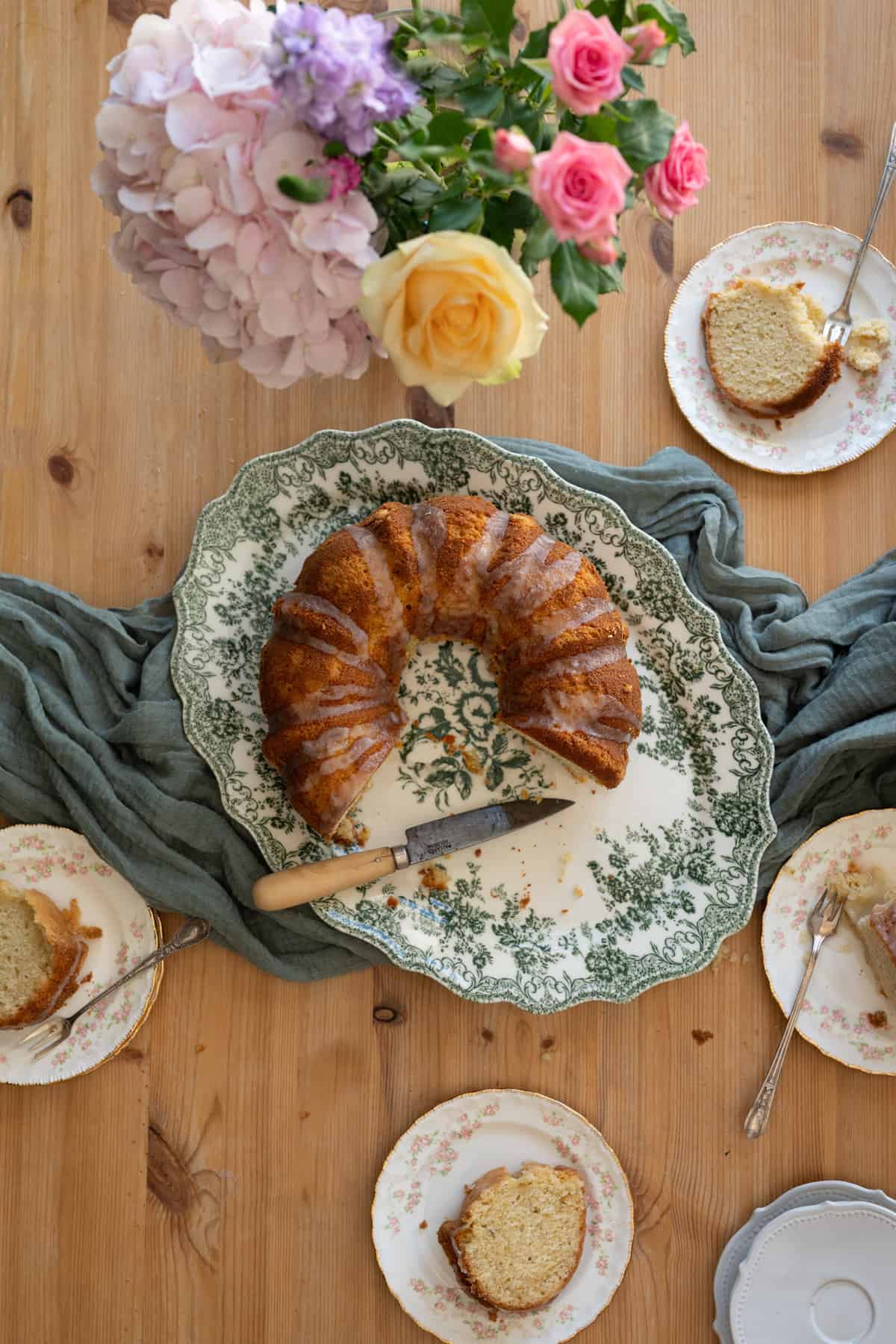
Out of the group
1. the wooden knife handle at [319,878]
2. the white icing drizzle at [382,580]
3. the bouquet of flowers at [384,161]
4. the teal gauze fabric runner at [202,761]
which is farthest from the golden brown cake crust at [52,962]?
the bouquet of flowers at [384,161]

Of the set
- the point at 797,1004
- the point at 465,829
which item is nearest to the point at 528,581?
the point at 465,829

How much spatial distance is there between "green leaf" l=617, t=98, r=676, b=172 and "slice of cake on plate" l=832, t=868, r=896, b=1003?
1.63m

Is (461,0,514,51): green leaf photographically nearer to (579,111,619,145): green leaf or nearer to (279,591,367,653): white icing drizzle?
(579,111,619,145): green leaf

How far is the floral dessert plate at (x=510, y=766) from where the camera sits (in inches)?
91.0

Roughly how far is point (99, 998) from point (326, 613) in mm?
969

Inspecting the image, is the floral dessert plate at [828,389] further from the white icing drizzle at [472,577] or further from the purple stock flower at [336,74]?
the purple stock flower at [336,74]

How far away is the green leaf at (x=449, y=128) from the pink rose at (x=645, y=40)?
0.72 feet

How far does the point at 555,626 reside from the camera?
221cm

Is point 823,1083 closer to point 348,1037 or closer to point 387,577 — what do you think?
point 348,1037

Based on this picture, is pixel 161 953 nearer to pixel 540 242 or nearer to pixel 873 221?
pixel 540 242

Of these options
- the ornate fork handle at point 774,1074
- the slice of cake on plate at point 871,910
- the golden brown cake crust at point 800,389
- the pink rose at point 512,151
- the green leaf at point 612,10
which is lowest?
the ornate fork handle at point 774,1074

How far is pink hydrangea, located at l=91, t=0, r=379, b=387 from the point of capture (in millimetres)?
1336

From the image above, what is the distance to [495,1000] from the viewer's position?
228 cm

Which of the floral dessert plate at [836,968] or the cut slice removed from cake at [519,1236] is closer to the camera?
the cut slice removed from cake at [519,1236]
